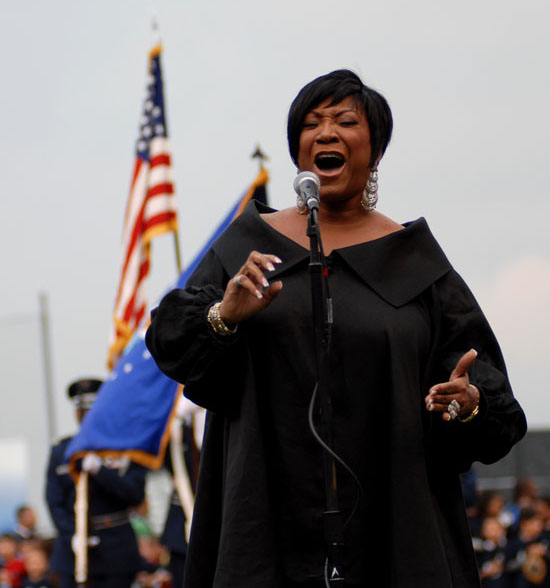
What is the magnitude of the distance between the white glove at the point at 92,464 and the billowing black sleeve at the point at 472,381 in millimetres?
6818

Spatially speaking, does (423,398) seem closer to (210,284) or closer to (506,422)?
(506,422)

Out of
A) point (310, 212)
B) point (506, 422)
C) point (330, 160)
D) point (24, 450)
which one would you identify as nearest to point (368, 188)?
point (330, 160)

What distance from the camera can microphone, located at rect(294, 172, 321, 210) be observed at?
11.1ft

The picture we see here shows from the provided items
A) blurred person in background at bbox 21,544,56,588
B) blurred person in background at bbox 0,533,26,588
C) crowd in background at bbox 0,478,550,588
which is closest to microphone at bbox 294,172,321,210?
crowd in background at bbox 0,478,550,588

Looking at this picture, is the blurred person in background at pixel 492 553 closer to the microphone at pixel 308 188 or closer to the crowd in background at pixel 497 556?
the crowd in background at pixel 497 556

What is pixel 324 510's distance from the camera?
3.49 m

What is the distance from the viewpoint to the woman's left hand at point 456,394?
135 inches

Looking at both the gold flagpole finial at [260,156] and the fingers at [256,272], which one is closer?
the fingers at [256,272]

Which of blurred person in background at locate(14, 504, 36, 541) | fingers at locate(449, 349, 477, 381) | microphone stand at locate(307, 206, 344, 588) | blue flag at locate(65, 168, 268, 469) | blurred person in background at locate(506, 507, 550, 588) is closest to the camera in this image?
microphone stand at locate(307, 206, 344, 588)

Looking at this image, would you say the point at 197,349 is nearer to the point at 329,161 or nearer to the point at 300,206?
the point at 300,206

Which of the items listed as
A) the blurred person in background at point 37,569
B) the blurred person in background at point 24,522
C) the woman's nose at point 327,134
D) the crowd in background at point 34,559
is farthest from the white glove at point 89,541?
the woman's nose at point 327,134

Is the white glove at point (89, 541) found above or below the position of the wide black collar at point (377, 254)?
below

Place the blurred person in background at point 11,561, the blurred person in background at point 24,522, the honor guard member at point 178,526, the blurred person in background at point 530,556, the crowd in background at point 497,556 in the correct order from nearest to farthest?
the honor guard member at point 178,526 → the crowd in background at point 497,556 → the blurred person in background at point 530,556 → the blurred person in background at point 11,561 → the blurred person in background at point 24,522

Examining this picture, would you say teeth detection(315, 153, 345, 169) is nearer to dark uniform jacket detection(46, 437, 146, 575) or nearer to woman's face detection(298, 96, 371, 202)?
woman's face detection(298, 96, 371, 202)
